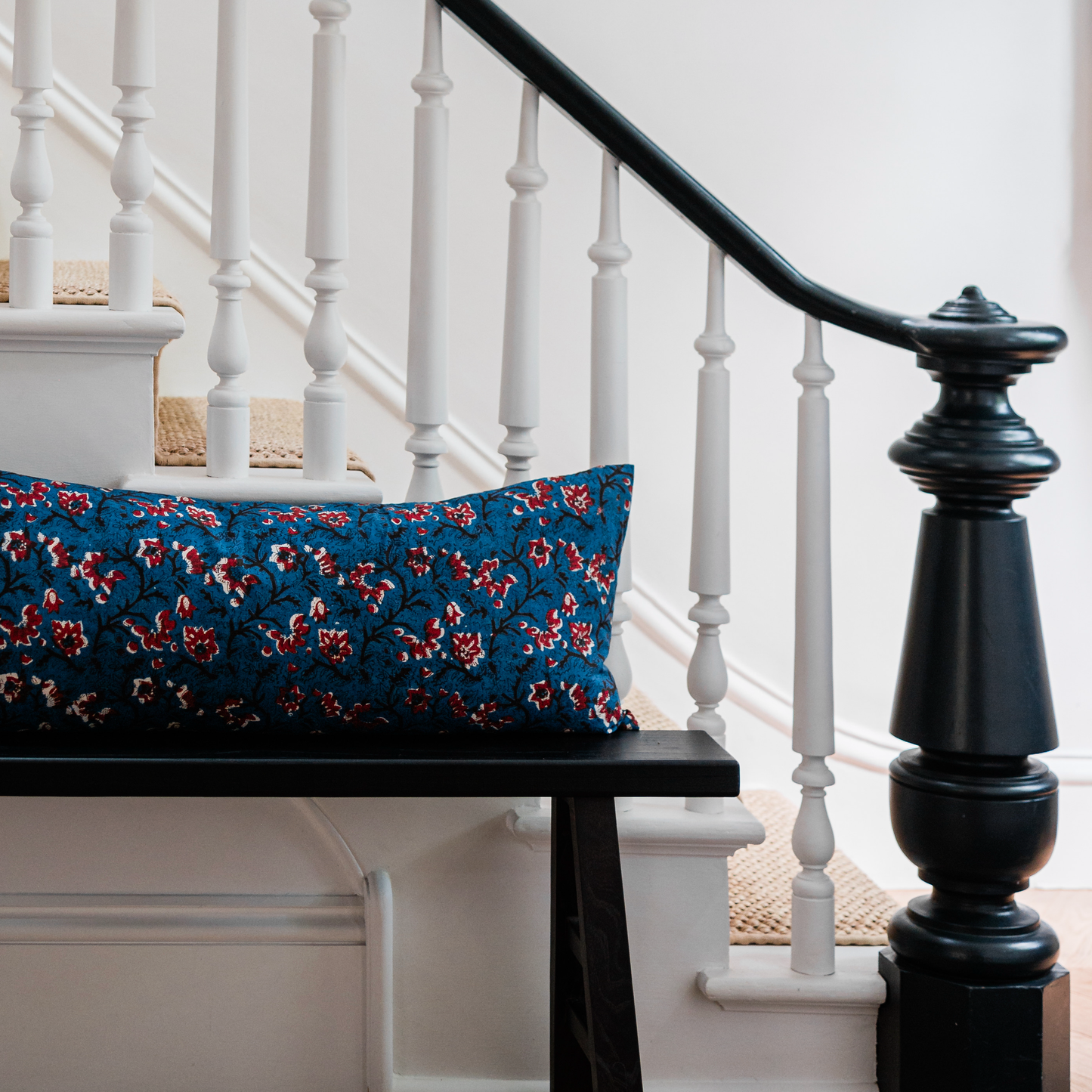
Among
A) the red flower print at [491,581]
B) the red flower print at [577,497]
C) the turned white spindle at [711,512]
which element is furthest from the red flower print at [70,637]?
the turned white spindle at [711,512]

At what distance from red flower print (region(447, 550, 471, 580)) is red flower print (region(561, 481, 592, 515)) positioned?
0.11 metres

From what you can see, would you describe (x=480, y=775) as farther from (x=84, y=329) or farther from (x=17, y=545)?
(x=84, y=329)

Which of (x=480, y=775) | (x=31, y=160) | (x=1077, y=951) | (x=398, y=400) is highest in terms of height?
(x=31, y=160)

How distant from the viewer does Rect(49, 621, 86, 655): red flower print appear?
916 mm

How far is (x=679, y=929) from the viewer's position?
117 cm

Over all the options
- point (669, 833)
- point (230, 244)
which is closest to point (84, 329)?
point (230, 244)

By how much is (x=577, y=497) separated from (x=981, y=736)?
44 centimetres

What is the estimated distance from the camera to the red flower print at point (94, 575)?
928 mm

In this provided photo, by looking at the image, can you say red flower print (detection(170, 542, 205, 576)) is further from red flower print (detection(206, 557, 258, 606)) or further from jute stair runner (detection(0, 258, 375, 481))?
jute stair runner (detection(0, 258, 375, 481))

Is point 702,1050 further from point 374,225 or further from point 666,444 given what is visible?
point 374,225

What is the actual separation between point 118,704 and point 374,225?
140 centimetres

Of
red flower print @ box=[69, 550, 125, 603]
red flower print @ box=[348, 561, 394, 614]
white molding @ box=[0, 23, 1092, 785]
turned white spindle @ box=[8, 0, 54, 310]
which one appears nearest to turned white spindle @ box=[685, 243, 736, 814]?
red flower print @ box=[348, 561, 394, 614]

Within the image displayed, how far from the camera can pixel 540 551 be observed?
1006 millimetres

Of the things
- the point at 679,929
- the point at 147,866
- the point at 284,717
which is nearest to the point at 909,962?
the point at 679,929
